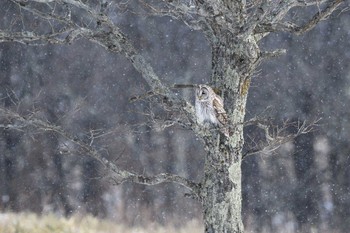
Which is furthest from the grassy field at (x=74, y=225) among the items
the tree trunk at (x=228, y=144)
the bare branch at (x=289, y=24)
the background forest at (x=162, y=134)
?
the bare branch at (x=289, y=24)

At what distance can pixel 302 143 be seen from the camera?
1106 cm

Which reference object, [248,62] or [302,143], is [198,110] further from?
[302,143]

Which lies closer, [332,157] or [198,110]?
[198,110]

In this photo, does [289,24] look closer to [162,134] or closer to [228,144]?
[228,144]

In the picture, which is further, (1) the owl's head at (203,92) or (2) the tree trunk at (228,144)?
(2) the tree trunk at (228,144)

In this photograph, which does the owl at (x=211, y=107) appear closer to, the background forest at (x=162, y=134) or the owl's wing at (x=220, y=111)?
the owl's wing at (x=220, y=111)

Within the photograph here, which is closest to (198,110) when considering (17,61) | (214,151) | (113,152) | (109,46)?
(214,151)

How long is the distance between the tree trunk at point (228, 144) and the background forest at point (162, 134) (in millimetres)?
4917

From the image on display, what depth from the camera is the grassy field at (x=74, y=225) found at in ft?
35.9

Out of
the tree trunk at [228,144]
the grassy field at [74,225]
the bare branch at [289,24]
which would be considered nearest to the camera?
the bare branch at [289,24]

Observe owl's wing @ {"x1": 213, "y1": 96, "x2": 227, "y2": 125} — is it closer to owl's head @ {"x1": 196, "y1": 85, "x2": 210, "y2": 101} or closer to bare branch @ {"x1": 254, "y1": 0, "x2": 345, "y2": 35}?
owl's head @ {"x1": 196, "y1": 85, "x2": 210, "y2": 101}

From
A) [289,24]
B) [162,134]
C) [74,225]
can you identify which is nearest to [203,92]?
[289,24]

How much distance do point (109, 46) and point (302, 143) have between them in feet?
18.1

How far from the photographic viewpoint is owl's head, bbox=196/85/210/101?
577 cm
